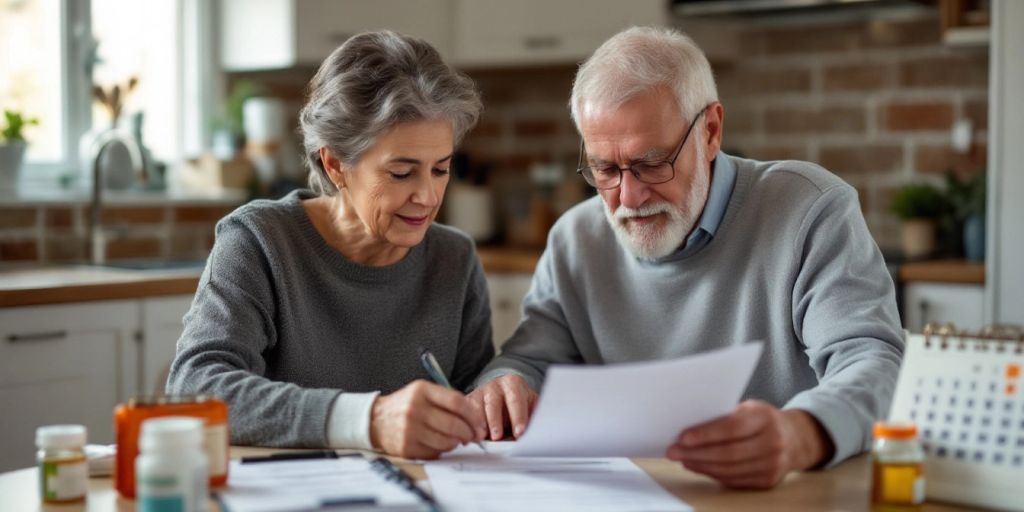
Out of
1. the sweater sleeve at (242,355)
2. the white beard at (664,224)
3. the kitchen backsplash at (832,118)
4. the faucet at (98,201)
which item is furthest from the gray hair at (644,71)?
the faucet at (98,201)

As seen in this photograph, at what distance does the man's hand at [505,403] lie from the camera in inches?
Answer: 61.6

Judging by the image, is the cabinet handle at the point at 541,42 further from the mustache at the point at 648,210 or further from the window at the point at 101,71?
the mustache at the point at 648,210

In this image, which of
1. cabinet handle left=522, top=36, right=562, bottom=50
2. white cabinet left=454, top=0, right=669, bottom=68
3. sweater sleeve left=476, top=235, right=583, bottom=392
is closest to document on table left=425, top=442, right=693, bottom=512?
sweater sleeve left=476, top=235, right=583, bottom=392

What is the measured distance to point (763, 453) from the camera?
1.27m

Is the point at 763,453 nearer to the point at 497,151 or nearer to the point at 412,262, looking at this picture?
the point at 412,262

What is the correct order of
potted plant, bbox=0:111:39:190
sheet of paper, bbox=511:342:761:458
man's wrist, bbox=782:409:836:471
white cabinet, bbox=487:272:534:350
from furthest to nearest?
white cabinet, bbox=487:272:534:350, potted plant, bbox=0:111:39:190, man's wrist, bbox=782:409:836:471, sheet of paper, bbox=511:342:761:458

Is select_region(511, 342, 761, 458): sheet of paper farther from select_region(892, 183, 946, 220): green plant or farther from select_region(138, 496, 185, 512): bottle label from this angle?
select_region(892, 183, 946, 220): green plant

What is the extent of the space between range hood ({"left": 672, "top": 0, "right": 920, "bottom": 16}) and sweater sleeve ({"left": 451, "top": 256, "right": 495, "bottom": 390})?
6.07 feet

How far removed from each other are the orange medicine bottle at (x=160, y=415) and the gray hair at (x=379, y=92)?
0.64 meters

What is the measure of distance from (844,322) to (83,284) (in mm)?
1955

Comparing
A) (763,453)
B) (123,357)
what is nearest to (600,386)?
(763,453)

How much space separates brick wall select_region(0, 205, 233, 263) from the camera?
136 inches

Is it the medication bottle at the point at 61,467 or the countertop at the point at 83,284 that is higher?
the medication bottle at the point at 61,467

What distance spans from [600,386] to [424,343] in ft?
2.58
